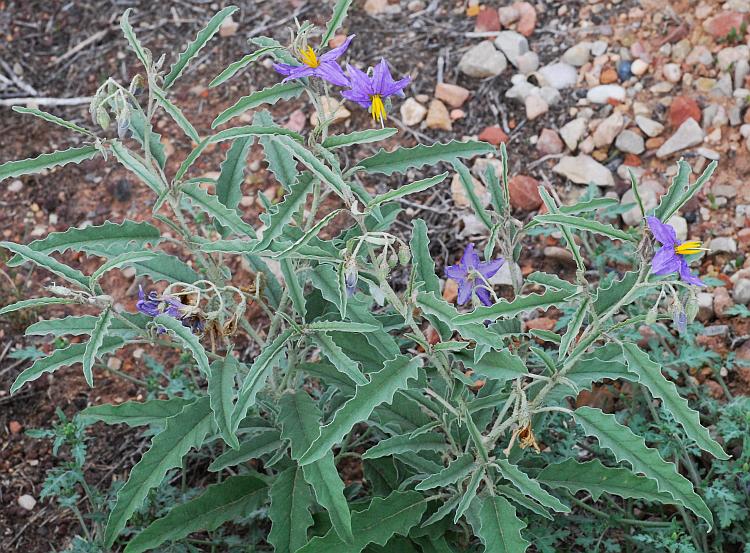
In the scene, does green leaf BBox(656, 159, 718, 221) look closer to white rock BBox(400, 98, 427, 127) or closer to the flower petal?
the flower petal

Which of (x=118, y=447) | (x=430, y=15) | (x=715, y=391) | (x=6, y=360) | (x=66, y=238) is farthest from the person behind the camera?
(x=430, y=15)

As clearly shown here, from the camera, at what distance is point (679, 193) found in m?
1.93

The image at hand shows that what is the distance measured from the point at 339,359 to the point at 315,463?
0.84ft

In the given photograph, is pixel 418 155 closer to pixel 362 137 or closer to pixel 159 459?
pixel 362 137

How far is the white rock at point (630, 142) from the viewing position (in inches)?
137

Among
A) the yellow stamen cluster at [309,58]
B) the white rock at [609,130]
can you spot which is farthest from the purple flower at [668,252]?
the white rock at [609,130]

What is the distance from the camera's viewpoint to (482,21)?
403cm

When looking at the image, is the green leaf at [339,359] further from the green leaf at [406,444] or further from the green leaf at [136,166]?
the green leaf at [136,166]

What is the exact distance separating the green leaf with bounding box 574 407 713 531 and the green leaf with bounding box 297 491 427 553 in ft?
1.76

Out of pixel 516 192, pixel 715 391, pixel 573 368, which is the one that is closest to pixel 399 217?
pixel 516 192

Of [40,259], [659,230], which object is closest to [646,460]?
[659,230]

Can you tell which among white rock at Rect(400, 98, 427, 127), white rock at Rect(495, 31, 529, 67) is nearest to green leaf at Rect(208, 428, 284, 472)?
white rock at Rect(400, 98, 427, 127)

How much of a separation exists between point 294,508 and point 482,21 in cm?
258

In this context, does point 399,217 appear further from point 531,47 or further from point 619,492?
point 619,492
